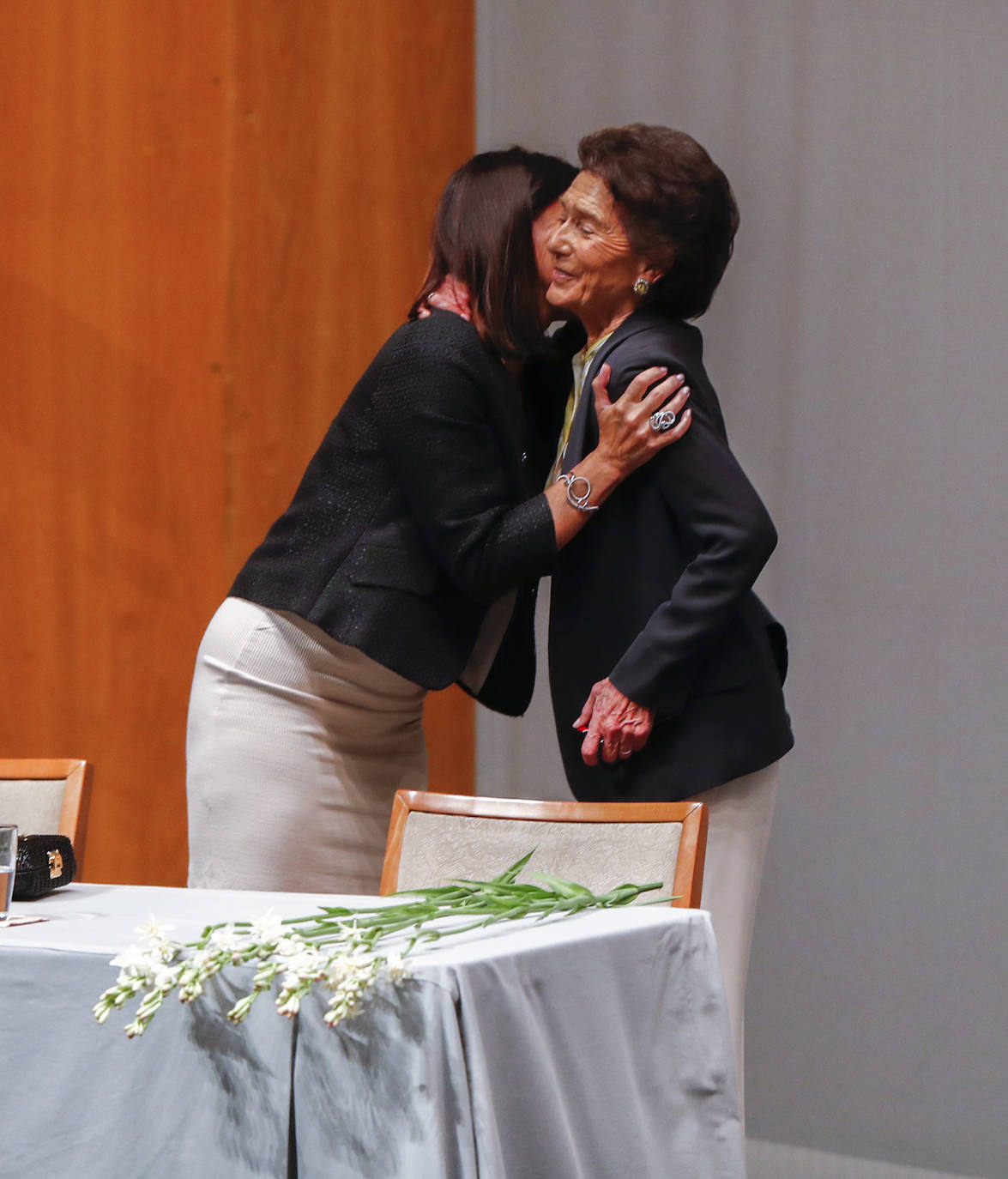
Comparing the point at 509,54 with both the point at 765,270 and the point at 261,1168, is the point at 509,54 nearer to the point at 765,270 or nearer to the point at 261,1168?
the point at 765,270

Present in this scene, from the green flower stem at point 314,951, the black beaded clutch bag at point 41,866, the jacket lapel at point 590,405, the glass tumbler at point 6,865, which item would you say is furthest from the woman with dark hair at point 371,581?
the green flower stem at point 314,951

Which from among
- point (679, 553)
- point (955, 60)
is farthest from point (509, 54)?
point (679, 553)

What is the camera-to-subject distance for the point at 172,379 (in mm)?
3271

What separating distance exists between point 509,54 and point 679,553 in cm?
223

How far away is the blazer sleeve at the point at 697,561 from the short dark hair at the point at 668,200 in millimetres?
185

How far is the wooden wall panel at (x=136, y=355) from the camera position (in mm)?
3258

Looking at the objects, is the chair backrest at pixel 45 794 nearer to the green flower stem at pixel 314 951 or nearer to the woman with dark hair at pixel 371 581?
the woman with dark hair at pixel 371 581

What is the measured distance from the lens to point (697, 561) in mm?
2033

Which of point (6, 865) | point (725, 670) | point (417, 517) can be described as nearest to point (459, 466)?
point (417, 517)

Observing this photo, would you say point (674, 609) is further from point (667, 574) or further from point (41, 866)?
point (41, 866)

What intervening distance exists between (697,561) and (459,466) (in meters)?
0.39

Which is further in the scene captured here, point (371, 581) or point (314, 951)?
point (371, 581)

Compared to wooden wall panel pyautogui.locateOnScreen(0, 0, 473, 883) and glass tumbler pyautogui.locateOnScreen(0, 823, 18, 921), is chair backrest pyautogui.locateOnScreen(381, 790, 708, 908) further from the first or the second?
wooden wall panel pyautogui.locateOnScreen(0, 0, 473, 883)

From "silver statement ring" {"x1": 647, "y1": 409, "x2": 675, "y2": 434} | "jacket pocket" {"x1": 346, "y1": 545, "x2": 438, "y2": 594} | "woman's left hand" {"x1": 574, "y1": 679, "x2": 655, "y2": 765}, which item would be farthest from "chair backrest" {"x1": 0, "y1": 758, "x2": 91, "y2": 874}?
"silver statement ring" {"x1": 647, "y1": 409, "x2": 675, "y2": 434}
